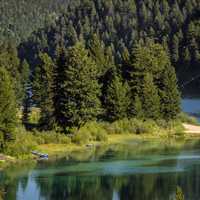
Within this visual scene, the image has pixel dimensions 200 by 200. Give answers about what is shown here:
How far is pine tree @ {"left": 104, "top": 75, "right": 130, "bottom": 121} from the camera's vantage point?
9906 cm

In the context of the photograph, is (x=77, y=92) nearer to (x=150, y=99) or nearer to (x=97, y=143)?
(x=97, y=143)

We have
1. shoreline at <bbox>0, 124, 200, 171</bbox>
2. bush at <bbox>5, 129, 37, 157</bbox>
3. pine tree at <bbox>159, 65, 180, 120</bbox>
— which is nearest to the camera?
shoreline at <bbox>0, 124, 200, 171</bbox>

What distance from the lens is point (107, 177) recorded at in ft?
215

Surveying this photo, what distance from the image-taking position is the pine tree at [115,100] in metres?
99.1

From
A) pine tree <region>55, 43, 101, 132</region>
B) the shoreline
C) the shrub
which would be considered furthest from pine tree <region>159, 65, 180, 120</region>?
the shrub

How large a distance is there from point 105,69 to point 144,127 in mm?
13875

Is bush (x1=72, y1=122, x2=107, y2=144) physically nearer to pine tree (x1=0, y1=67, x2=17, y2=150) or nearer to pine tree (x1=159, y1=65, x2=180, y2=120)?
pine tree (x1=0, y1=67, x2=17, y2=150)

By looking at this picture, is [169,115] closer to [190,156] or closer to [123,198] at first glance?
[190,156]

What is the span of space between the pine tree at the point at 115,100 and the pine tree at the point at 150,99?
14.8ft

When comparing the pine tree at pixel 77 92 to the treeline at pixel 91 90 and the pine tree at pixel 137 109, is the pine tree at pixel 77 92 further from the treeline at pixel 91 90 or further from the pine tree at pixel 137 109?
the pine tree at pixel 137 109

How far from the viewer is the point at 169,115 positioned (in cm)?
10862

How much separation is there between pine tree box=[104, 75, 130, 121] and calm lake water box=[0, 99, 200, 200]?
53.3ft

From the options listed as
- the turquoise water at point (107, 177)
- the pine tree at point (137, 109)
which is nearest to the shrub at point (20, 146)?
the turquoise water at point (107, 177)

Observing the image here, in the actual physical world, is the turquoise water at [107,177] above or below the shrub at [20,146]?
below
